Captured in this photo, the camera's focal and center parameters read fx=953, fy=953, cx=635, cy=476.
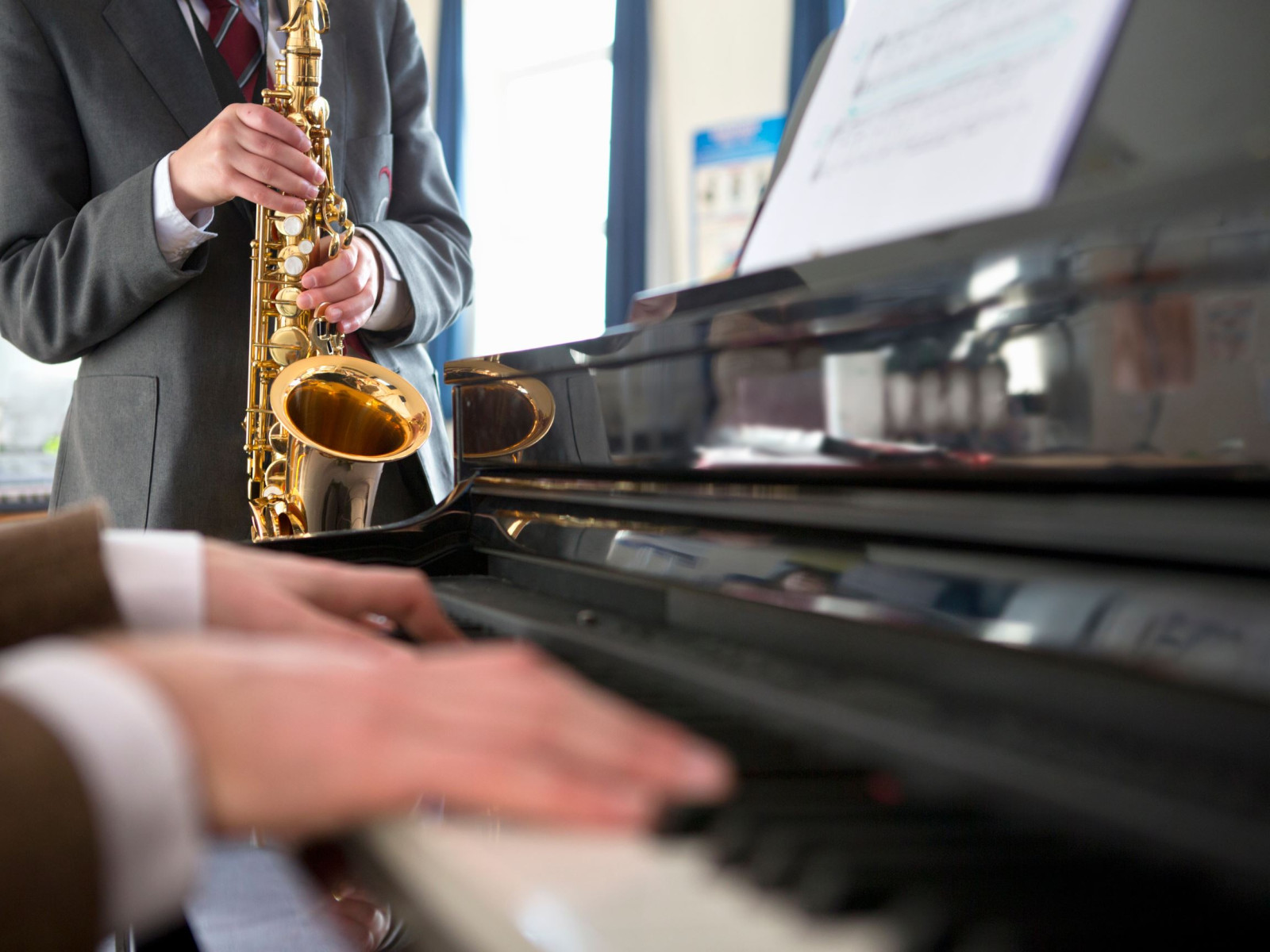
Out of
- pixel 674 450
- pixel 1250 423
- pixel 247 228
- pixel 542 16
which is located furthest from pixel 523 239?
pixel 1250 423

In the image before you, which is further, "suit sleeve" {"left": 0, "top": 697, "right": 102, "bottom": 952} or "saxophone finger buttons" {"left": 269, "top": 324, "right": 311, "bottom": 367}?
"saxophone finger buttons" {"left": 269, "top": 324, "right": 311, "bottom": 367}

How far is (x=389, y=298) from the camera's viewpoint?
6.77 feet

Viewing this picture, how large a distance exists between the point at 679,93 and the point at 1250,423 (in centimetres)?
437

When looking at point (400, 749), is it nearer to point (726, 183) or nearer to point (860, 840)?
point (860, 840)

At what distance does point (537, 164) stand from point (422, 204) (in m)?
3.17

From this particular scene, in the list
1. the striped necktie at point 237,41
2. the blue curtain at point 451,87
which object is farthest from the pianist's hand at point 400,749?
the blue curtain at point 451,87

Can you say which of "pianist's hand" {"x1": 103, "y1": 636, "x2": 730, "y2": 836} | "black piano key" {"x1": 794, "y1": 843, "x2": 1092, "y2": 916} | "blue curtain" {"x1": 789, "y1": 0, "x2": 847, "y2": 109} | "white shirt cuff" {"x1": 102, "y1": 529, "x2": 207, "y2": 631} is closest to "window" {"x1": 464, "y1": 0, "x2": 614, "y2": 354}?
"blue curtain" {"x1": 789, "y1": 0, "x2": 847, "y2": 109}

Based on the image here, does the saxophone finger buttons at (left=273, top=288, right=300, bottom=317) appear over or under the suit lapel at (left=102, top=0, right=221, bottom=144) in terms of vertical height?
under

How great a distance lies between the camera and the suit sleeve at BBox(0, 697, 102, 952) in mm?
400

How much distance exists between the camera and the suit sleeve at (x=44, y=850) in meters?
0.40

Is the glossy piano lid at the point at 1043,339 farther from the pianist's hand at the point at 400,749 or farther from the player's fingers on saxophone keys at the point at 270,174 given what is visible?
the player's fingers on saxophone keys at the point at 270,174

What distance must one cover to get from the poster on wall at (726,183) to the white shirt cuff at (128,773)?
3945 mm

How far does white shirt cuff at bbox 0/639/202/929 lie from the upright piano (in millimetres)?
90

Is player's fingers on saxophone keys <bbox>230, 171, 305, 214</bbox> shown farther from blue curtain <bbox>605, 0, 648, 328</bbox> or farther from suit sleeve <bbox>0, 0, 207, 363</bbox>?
blue curtain <bbox>605, 0, 648, 328</bbox>
